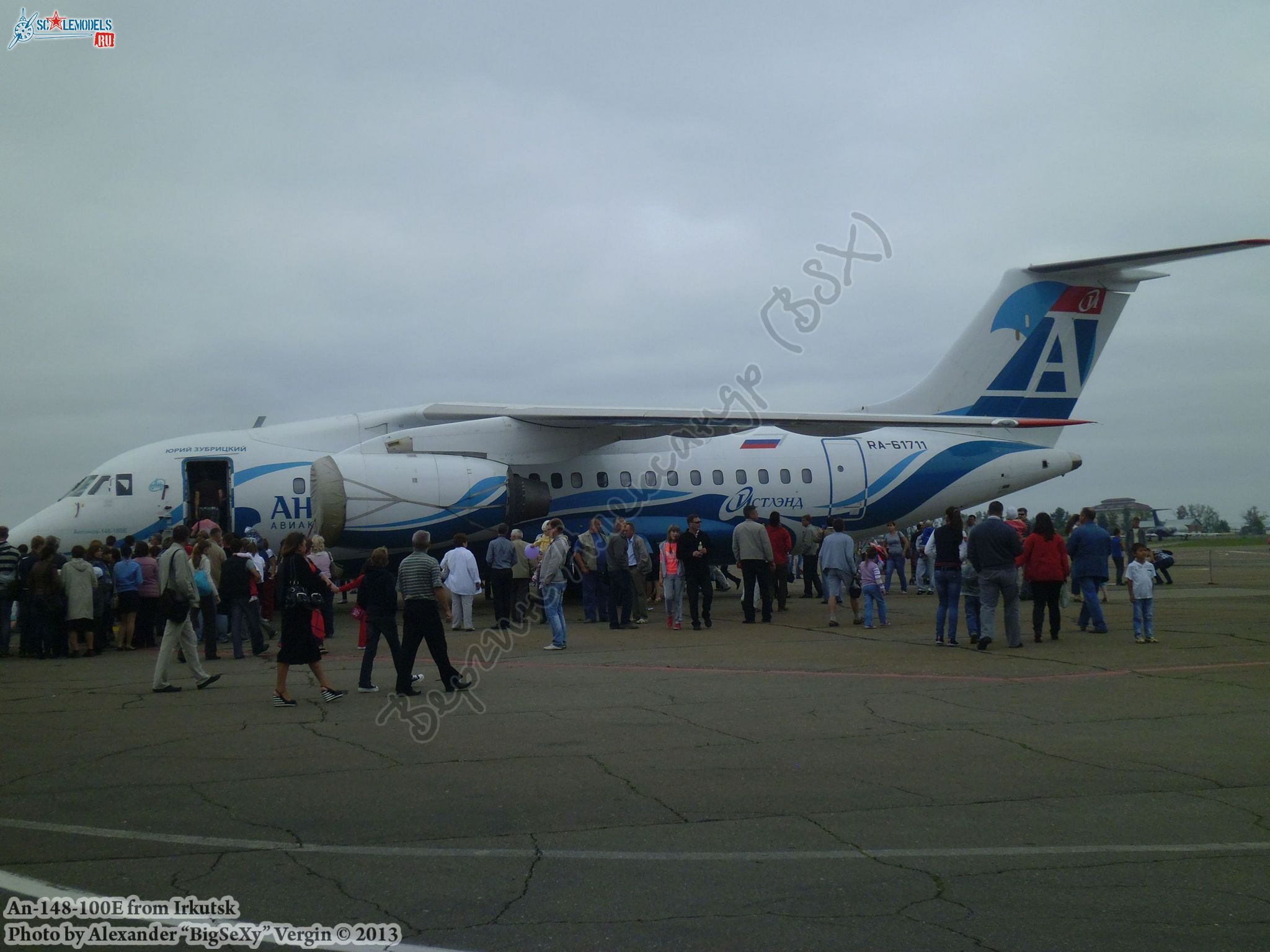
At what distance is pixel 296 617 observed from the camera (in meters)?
9.65

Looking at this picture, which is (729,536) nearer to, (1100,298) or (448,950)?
(1100,298)

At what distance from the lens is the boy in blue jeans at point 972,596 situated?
42.7 feet

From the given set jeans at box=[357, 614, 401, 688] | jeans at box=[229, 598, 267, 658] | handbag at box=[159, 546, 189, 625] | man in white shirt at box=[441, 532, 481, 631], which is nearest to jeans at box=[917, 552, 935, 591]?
man in white shirt at box=[441, 532, 481, 631]

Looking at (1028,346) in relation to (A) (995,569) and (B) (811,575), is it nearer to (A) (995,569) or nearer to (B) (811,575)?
(B) (811,575)

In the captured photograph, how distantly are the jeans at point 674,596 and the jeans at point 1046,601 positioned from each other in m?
5.33

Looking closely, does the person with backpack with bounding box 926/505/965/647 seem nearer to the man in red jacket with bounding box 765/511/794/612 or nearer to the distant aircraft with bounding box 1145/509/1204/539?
the man in red jacket with bounding box 765/511/794/612

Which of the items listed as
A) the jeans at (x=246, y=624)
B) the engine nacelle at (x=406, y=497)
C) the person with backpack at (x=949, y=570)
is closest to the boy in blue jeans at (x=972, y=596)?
the person with backpack at (x=949, y=570)

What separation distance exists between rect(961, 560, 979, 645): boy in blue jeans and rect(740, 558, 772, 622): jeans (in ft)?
11.6

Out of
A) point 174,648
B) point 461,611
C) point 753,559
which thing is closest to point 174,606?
point 174,648

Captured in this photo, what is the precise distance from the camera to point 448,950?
3959mm

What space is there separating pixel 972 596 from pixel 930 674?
2673 mm

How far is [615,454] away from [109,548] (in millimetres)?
9445

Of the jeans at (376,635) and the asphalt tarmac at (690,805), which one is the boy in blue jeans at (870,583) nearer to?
the asphalt tarmac at (690,805)

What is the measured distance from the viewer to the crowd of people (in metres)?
10.1
